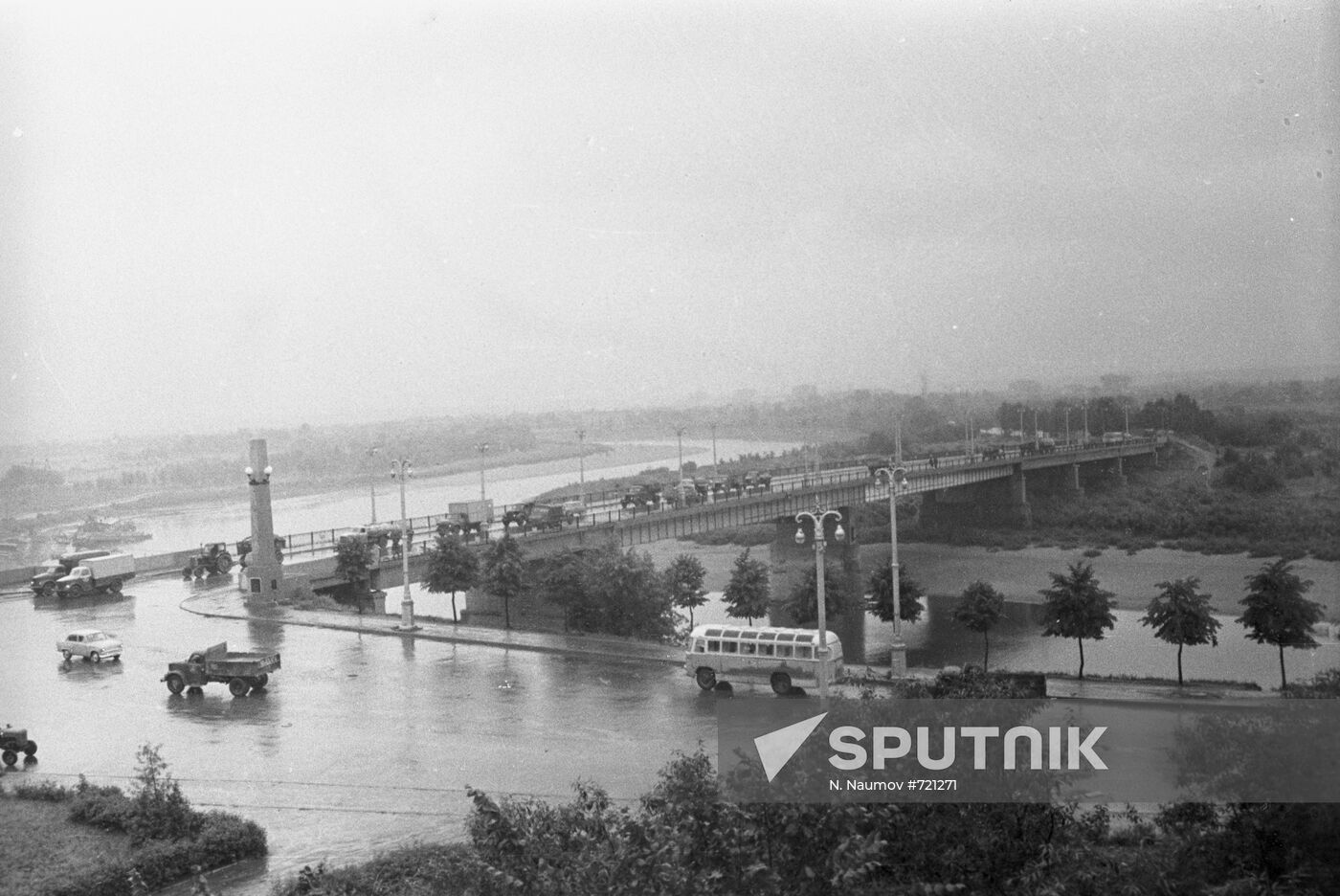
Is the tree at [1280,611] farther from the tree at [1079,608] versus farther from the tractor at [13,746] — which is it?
the tractor at [13,746]

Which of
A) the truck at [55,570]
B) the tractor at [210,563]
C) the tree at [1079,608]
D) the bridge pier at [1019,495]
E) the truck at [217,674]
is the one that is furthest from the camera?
the bridge pier at [1019,495]

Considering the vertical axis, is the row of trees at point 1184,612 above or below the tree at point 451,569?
below

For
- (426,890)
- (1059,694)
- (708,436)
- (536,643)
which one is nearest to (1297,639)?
(1059,694)

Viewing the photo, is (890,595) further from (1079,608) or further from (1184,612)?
(1184,612)

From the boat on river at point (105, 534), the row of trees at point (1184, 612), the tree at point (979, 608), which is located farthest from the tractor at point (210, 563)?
the row of trees at point (1184, 612)

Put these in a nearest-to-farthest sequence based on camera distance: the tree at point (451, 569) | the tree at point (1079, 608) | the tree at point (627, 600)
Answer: the tree at point (1079, 608), the tree at point (627, 600), the tree at point (451, 569)

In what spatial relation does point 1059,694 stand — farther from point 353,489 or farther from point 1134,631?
point 353,489
